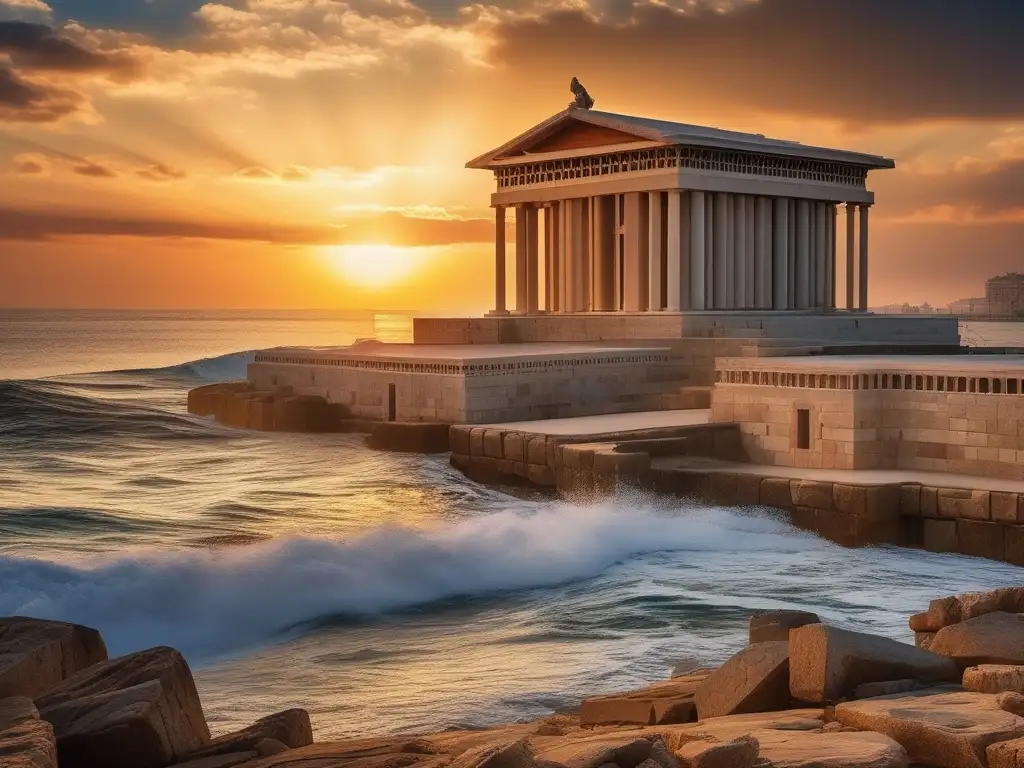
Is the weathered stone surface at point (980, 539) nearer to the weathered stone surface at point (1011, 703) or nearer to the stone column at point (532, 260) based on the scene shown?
the weathered stone surface at point (1011, 703)

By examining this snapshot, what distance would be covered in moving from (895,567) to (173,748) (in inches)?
488

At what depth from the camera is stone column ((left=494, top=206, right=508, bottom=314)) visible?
4123cm

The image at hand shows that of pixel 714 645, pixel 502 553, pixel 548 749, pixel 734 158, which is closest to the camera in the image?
pixel 548 749

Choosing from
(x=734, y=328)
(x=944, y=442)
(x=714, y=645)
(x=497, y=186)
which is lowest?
(x=714, y=645)

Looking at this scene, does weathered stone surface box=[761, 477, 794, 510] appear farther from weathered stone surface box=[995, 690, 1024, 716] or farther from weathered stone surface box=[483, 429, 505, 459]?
weathered stone surface box=[995, 690, 1024, 716]

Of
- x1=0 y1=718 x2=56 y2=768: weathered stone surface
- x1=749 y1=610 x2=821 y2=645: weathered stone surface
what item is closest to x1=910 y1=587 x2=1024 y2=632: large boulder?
x1=749 y1=610 x2=821 y2=645: weathered stone surface

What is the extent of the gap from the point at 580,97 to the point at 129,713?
31.5 meters

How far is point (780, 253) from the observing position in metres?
39.2

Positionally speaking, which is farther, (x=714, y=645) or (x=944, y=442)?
(x=944, y=442)

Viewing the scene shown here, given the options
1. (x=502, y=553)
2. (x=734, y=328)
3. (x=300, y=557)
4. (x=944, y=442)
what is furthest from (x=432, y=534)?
(x=734, y=328)

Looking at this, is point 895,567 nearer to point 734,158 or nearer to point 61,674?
point 61,674

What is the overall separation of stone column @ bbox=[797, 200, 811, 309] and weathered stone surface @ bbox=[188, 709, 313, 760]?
33.2 metres

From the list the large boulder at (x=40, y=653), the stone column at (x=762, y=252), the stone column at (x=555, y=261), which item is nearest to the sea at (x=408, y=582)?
the large boulder at (x=40, y=653)

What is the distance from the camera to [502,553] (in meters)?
19.6
